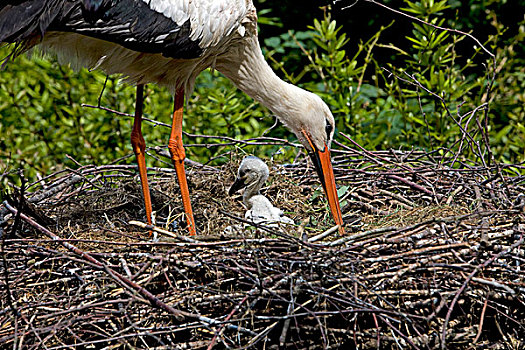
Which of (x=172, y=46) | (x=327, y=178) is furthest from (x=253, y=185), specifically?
(x=172, y=46)

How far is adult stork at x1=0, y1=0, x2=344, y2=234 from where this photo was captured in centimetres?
284

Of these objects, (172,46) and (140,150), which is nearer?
(172,46)

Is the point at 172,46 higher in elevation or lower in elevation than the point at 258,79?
higher

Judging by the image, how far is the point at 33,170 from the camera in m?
5.18

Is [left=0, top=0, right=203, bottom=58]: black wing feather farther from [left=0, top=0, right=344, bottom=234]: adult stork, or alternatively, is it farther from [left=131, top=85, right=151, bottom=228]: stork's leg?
[left=131, top=85, right=151, bottom=228]: stork's leg

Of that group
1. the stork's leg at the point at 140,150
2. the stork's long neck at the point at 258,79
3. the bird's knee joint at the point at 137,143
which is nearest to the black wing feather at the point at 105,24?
the stork's long neck at the point at 258,79

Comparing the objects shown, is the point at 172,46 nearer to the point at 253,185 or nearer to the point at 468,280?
the point at 253,185

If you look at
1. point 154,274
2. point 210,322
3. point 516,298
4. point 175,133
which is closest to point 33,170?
point 175,133

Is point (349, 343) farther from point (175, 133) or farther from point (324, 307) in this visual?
point (175, 133)

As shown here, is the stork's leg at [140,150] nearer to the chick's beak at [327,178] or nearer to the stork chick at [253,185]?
the stork chick at [253,185]

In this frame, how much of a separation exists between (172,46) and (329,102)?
79.1 inches

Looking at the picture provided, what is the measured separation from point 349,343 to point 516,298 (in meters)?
0.67

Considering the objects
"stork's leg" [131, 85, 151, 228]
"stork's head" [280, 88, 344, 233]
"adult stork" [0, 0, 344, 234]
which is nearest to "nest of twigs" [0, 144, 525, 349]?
"adult stork" [0, 0, 344, 234]

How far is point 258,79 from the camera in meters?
3.66
